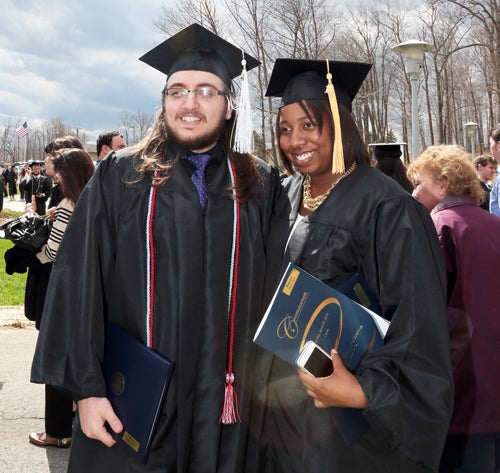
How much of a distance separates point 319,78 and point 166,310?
3.47 ft

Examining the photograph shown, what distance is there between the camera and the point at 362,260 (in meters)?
1.77

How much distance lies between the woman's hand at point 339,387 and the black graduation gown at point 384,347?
26 millimetres

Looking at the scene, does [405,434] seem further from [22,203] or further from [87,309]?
[22,203]

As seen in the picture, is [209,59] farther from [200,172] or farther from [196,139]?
[200,172]

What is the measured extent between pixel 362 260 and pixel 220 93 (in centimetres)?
86

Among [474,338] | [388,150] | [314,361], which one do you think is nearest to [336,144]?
[314,361]

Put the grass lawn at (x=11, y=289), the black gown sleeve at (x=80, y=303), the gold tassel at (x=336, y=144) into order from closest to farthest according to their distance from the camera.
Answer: the black gown sleeve at (x=80, y=303)
the gold tassel at (x=336, y=144)
the grass lawn at (x=11, y=289)

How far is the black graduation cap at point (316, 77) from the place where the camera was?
2.07 metres

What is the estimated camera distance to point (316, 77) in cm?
211

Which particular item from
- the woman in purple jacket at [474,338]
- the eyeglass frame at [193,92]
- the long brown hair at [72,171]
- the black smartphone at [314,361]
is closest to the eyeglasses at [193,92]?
the eyeglass frame at [193,92]

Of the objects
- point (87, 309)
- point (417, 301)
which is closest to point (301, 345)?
point (417, 301)

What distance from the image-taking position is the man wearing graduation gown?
179cm

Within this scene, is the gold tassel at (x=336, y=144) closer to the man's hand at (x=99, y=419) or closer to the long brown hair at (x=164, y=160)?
the long brown hair at (x=164, y=160)

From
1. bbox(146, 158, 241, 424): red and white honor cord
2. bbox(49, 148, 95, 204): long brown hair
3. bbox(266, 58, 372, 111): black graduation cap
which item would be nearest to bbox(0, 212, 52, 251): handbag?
bbox(49, 148, 95, 204): long brown hair
